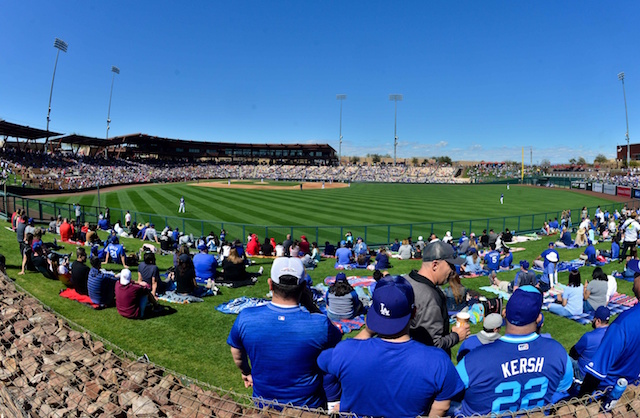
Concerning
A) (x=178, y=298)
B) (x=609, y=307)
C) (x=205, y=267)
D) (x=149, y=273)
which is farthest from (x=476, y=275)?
(x=149, y=273)

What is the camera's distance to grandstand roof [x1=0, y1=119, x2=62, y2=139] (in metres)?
53.6

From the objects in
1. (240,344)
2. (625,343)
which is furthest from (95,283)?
(625,343)

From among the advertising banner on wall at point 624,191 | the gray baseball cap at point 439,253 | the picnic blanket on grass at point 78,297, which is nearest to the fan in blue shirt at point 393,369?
the gray baseball cap at point 439,253

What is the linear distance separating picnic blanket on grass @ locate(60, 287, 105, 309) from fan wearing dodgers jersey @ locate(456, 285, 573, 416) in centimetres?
882

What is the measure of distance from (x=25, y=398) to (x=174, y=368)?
2.53 m

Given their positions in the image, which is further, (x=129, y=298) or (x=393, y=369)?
(x=129, y=298)

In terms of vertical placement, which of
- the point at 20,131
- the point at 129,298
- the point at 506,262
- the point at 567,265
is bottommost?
the point at 567,265

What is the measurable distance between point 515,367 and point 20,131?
73857 millimetres

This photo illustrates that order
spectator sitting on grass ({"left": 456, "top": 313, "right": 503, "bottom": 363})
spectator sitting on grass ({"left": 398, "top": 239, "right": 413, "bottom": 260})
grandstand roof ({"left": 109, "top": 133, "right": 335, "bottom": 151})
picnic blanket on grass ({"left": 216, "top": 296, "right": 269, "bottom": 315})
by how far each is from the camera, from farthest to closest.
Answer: grandstand roof ({"left": 109, "top": 133, "right": 335, "bottom": 151}), spectator sitting on grass ({"left": 398, "top": 239, "right": 413, "bottom": 260}), picnic blanket on grass ({"left": 216, "top": 296, "right": 269, "bottom": 315}), spectator sitting on grass ({"left": 456, "top": 313, "right": 503, "bottom": 363})

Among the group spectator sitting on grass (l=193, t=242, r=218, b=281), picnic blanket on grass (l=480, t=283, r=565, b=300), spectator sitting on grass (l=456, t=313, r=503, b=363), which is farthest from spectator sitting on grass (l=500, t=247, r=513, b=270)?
spectator sitting on grass (l=456, t=313, r=503, b=363)

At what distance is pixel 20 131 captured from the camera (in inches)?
2283

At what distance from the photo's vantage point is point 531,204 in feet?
141

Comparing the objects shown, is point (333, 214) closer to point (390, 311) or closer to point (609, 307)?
point (609, 307)

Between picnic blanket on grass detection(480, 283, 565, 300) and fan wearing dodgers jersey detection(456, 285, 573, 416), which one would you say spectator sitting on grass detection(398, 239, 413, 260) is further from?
fan wearing dodgers jersey detection(456, 285, 573, 416)
